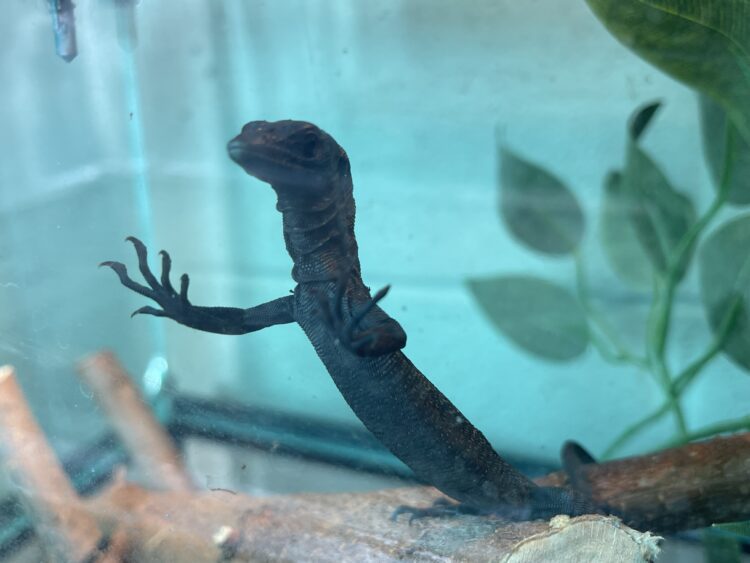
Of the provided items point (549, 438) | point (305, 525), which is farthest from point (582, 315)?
point (305, 525)

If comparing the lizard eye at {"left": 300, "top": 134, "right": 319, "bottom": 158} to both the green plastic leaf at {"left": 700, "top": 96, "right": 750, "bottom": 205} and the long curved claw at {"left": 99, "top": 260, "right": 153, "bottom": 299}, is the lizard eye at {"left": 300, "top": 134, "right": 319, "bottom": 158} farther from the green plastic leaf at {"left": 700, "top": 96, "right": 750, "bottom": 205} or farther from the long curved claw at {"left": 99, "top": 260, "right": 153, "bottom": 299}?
the green plastic leaf at {"left": 700, "top": 96, "right": 750, "bottom": 205}

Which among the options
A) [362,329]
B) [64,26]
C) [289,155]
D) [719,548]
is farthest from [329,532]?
[64,26]

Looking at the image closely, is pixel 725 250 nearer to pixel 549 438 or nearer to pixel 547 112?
pixel 547 112

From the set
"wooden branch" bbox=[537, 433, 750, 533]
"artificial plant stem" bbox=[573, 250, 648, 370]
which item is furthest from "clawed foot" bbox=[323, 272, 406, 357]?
"artificial plant stem" bbox=[573, 250, 648, 370]

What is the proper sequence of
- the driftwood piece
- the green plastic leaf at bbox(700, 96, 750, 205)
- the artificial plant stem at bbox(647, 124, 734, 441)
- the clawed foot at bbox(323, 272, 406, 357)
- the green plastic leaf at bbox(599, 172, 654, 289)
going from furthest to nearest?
the green plastic leaf at bbox(599, 172, 654, 289)
the artificial plant stem at bbox(647, 124, 734, 441)
the green plastic leaf at bbox(700, 96, 750, 205)
the clawed foot at bbox(323, 272, 406, 357)
the driftwood piece

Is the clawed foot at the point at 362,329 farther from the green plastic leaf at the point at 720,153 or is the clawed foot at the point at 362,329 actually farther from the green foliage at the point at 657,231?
the green plastic leaf at the point at 720,153

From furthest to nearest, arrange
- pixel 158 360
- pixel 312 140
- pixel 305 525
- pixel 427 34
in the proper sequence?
pixel 427 34
pixel 158 360
pixel 305 525
pixel 312 140

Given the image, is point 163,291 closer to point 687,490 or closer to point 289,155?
point 289,155
